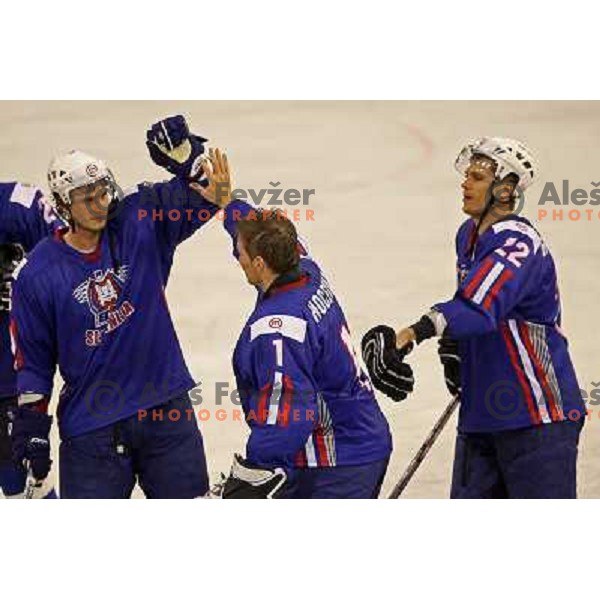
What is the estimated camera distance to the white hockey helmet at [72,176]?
5.37 meters

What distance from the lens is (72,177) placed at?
538 cm

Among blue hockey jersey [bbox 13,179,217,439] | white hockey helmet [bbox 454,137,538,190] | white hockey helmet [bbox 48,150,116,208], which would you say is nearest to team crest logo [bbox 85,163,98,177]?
white hockey helmet [bbox 48,150,116,208]

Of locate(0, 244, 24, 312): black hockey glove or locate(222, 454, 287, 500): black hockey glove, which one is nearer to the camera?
locate(222, 454, 287, 500): black hockey glove

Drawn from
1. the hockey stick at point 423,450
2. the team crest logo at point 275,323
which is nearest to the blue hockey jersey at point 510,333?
the hockey stick at point 423,450

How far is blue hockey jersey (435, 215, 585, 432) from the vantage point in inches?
204

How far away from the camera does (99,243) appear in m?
5.37

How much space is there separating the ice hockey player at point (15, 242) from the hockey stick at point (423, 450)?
1185mm

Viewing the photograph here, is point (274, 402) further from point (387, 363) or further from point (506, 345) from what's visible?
point (506, 345)

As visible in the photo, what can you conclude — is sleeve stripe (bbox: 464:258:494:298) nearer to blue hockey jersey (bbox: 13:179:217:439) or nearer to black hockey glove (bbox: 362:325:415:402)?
black hockey glove (bbox: 362:325:415:402)

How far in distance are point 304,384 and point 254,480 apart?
38 cm

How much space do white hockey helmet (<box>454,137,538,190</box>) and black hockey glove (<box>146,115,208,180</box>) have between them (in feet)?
2.96

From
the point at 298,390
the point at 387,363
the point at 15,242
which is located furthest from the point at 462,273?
the point at 15,242

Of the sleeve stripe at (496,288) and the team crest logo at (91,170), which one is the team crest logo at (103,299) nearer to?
the team crest logo at (91,170)

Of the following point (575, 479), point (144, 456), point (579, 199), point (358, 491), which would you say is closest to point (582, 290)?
point (579, 199)
